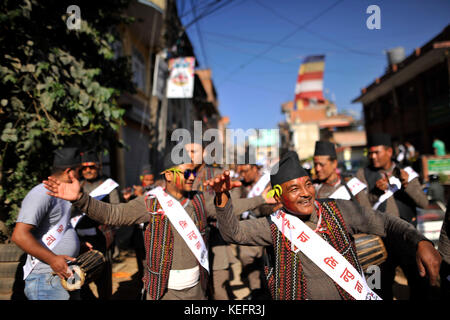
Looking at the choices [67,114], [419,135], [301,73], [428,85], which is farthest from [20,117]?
[419,135]

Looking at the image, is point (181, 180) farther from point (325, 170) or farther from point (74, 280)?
point (325, 170)

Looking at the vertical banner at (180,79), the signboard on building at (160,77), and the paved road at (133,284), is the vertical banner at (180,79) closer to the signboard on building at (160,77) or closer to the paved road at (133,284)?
the signboard on building at (160,77)

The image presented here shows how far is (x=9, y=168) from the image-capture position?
3.67 meters

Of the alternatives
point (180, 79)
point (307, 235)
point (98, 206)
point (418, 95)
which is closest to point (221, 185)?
point (307, 235)

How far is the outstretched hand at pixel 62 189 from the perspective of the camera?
2.08m

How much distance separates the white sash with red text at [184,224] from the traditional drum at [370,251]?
1310 mm

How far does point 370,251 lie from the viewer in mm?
2422

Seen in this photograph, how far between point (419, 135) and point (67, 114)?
677 inches

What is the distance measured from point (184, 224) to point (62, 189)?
1.00m

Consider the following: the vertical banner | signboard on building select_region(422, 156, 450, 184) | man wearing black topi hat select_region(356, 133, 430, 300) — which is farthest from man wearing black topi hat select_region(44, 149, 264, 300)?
signboard on building select_region(422, 156, 450, 184)

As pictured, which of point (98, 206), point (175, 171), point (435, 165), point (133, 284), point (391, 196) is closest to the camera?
point (98, 206)

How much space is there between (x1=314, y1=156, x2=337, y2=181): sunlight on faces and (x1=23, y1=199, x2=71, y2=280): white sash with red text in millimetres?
2799

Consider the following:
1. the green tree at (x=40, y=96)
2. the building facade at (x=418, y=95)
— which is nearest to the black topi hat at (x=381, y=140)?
the green tree at (x=40, y=96)

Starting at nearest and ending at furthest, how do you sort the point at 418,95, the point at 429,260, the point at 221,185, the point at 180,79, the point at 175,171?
1. the point at 429,260
2. the point at 221,185
3. the point at 175,171
4. the point at 180,79
5. the point at 418,95
